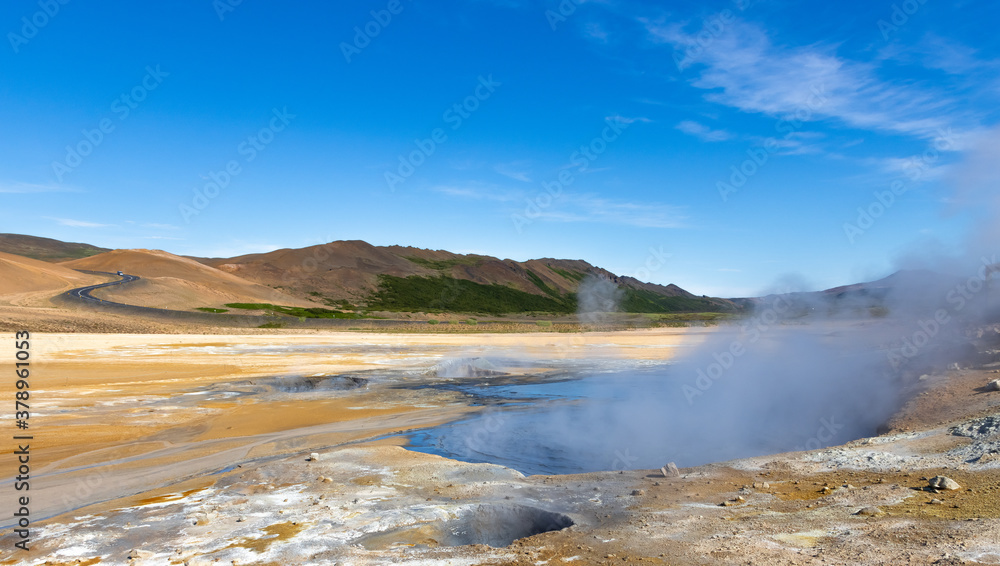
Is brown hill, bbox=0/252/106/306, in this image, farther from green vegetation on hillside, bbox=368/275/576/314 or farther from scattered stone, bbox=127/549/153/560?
scattered stone, bbox=127/549/153/560

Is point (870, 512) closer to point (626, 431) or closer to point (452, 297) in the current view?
point (626, 431)

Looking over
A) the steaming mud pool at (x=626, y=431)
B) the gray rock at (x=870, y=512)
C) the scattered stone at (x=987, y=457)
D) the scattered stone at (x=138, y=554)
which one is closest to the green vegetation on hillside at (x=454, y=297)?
the steaming mud pool at (x=626, y=431)

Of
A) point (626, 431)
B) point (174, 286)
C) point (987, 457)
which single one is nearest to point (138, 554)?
point (987, 457)

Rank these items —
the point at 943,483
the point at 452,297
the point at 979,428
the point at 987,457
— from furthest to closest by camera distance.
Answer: the point at 452,297, the point at 979,428, the point at 987,457, the point at 943,483

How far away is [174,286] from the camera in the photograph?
87.3 meters

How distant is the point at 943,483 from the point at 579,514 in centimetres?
505

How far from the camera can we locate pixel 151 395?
67.9ft

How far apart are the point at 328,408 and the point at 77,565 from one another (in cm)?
1272

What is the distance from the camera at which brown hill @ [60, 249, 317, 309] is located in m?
77.0

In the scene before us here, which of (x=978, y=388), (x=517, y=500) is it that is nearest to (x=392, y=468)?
→ (x=517, y=500)

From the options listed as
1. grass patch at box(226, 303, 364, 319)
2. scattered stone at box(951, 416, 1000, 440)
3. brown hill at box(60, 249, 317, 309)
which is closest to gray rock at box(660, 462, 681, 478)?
scattered stone at box(951, 416, 1000, 440)

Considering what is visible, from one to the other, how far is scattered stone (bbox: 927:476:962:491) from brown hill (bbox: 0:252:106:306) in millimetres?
75754

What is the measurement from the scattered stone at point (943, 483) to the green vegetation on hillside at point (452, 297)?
122m

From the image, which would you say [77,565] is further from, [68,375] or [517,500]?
[68,375]
